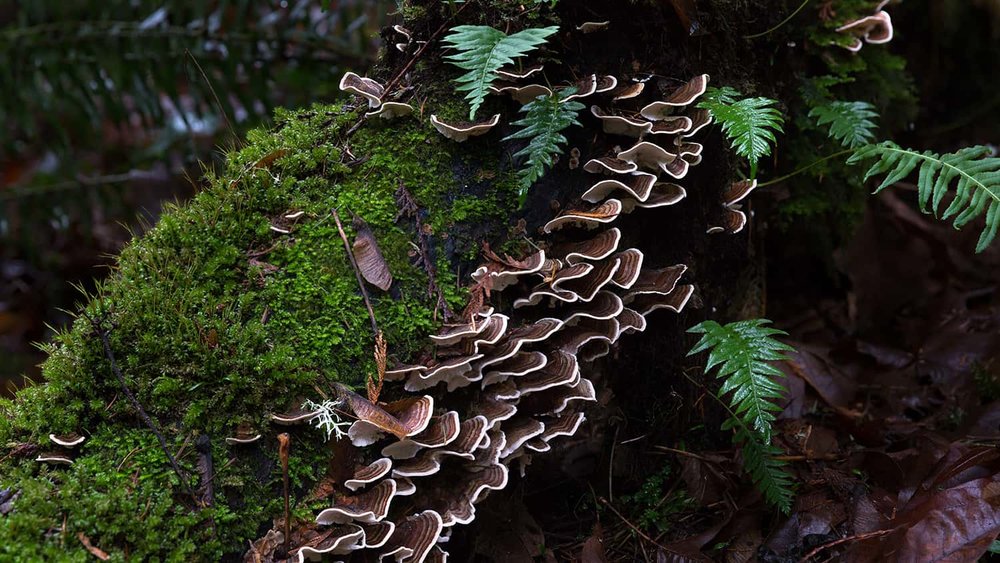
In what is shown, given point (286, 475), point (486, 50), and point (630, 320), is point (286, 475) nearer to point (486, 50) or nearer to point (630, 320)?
point (630, 320)

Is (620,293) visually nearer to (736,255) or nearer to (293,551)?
(736,255)

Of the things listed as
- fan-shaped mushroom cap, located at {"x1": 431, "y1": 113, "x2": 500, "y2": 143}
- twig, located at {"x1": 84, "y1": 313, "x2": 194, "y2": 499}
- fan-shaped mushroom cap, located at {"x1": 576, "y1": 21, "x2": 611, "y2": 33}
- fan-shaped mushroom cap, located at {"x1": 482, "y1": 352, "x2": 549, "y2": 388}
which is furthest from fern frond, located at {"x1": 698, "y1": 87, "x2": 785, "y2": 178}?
twig, located at {"x1": 84, "y1": 313, "x2": 194, "y2": 499}

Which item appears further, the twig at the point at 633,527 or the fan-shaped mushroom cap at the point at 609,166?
the twig at the point at 633,527

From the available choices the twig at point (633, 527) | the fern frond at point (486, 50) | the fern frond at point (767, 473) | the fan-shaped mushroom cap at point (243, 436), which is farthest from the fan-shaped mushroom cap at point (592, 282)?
the fan-shaped mushroom cap at point (243, 436)

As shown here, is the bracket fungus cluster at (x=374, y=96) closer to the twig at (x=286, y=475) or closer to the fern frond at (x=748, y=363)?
the twig at (x=286, y=475)

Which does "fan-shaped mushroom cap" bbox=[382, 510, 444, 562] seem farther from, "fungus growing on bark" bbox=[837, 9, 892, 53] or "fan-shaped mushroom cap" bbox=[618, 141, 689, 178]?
"fungus growing on bark" bbox=[837, 9, 892, 53]

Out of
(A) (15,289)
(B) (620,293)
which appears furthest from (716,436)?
(A) (15,289)
